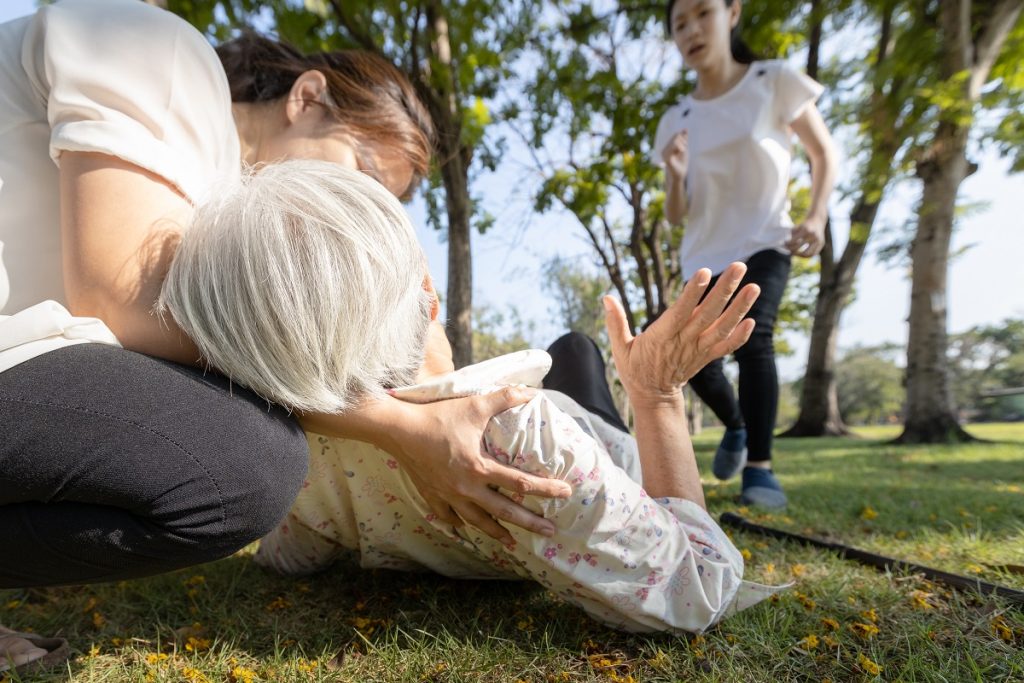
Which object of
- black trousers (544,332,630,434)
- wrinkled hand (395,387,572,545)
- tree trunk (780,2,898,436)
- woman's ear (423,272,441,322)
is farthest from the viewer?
tree trunk (780,2,898,436)

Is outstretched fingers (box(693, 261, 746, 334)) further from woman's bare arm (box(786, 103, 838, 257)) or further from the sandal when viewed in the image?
the sandal

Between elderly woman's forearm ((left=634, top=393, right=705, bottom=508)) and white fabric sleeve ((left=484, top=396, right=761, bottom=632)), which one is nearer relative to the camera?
white fabric sleeve ((left=484, top=396, right=761, bottom=632))

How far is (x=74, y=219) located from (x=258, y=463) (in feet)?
1.84

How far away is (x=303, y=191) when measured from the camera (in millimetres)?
1129

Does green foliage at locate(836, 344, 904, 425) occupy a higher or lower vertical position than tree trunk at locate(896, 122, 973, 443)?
lower

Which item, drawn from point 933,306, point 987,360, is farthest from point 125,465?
point 987,360

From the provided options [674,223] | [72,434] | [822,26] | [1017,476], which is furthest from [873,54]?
[72,434]

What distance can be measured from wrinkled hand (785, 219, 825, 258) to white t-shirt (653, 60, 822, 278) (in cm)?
5

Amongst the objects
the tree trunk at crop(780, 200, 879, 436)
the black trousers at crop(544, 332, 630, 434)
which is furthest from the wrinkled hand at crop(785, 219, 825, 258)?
the tree trunk at crop(780, 200, 879, 436)

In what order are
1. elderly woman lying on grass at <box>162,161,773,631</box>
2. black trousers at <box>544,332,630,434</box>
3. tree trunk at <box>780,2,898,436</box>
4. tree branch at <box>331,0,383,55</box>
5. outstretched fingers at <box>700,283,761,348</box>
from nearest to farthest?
elderly woman lying on grass at <box>162,161,773,631</box>
outstretched fingers at <box>700,283,761,348</box>
black trousers at <box>544,332,630,434</box>
tree branch at <box>331,0,383,55</box>
tree trunk at <box>780,2,898,436</box>

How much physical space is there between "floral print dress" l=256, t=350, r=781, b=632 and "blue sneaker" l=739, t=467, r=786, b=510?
149 cm

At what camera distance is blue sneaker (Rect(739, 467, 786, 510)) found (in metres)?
2.83

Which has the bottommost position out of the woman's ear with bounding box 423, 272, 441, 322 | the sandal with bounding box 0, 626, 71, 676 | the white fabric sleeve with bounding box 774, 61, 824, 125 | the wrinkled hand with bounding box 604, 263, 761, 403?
the sandal with bounding box 0, 626, 71, 676

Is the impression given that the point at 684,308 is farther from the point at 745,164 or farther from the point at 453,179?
the point at 453,179
